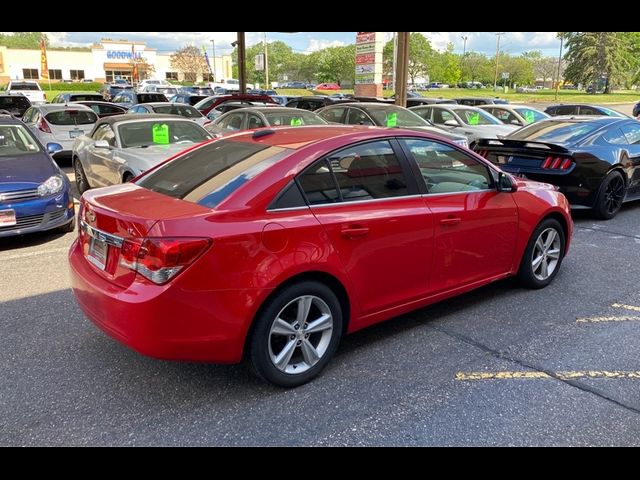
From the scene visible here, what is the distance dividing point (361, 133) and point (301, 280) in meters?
1.25

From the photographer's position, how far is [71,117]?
503 inches

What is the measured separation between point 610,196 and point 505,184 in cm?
448

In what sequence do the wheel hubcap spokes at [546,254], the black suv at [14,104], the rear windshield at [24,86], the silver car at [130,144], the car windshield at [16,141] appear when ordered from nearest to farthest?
the wheel hubcap spokes at [546,254] → the car windshield at [16,141] → the silver car at [130,144] → the black suv at [14,104] → the rear windshield at [24,86]

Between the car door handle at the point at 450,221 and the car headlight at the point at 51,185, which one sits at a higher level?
the car door handle at the point at 450,221

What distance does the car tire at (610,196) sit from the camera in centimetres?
771

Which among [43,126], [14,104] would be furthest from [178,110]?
[14,104]

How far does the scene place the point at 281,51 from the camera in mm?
114312

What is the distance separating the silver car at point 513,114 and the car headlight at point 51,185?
12066 mm

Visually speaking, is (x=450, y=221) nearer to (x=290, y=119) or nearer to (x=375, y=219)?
(x=375, y=219)

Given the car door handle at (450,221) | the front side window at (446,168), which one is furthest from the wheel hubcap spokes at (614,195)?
the car door handle at (450,221)

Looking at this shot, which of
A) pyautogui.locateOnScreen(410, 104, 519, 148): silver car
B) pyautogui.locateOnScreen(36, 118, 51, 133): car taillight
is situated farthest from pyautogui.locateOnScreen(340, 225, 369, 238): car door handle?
pyautogui.locateOnScreen(36, 118, 51, 133): car taillight

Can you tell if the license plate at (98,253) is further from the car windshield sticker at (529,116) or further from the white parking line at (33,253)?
the car windshield sticker at (529,116)
